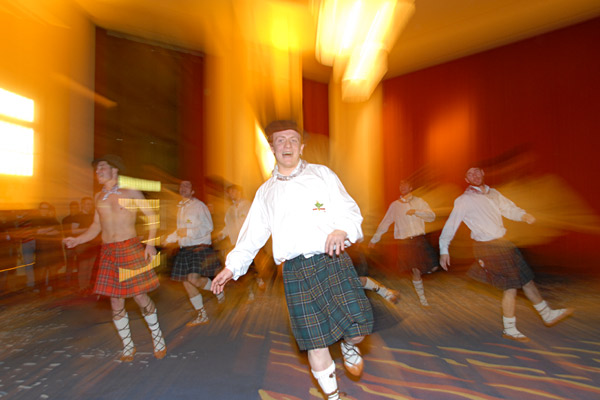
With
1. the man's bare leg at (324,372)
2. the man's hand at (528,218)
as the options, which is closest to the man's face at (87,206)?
the man's bare leg at (324,372)

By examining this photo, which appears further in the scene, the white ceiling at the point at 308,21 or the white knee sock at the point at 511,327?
the white ceiling at the point at 308,21

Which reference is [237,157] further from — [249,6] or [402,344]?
[402,344]

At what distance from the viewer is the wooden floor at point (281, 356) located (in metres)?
2.75

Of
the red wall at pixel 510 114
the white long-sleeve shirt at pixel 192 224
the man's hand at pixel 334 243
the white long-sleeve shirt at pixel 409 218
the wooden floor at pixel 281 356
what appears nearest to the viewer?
the man's hand at pixel 334 243

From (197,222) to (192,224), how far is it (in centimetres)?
6

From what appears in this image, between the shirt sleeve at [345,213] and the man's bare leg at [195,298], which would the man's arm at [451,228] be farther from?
the man's bare leg at [195,298]

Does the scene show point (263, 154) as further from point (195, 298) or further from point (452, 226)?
point (452, 226)

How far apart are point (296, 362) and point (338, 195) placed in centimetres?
178

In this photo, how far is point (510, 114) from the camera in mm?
7941

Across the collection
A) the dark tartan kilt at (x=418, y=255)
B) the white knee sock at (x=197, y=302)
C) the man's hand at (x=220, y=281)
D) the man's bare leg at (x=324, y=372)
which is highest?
the man's hand at (x=220, y=281)

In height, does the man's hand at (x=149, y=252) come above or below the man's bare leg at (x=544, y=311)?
above

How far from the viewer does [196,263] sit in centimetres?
466

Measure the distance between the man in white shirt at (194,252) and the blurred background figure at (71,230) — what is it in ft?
9.41

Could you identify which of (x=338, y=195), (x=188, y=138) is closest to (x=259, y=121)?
(x=188, y=138)
